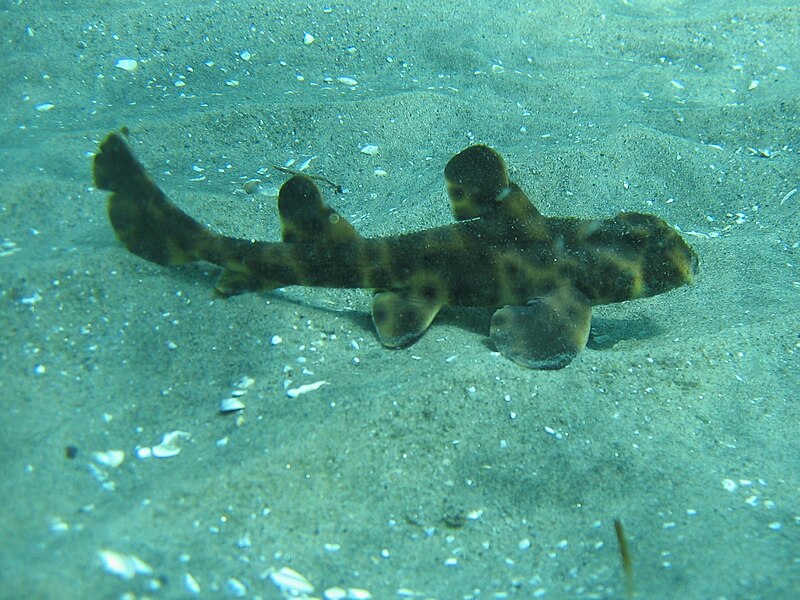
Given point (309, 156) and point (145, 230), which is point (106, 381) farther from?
point (309, 156)

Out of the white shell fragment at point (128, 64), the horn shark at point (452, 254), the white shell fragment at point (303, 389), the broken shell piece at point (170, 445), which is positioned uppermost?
the white shell fragment at point (128, 64)

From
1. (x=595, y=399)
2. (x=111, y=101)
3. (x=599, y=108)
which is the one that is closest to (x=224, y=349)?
(x=595, y=399)

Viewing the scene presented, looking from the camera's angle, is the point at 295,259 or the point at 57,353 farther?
the point at 295,259

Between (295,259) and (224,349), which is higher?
(295,259)

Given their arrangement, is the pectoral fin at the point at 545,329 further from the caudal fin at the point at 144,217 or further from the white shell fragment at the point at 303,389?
the caudal fin at the point at 144,217

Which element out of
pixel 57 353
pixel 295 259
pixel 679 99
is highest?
pixel 679 99

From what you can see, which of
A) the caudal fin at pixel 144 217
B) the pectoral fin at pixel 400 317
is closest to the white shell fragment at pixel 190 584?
the pectoral fin at pixel 400 317

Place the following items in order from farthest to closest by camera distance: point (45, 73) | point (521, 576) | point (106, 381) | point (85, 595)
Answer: point (45, 73), point (106, 381), point (521, 576), point (85, 595)
